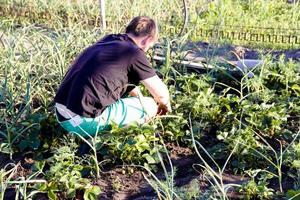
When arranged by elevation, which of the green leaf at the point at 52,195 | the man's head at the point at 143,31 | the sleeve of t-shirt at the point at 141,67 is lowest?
the green leaf at the point at 52,195

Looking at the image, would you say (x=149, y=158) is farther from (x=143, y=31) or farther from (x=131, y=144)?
(x=143, y=31)

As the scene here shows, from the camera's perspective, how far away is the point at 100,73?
3.79m

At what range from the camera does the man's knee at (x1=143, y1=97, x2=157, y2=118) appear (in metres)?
4.01

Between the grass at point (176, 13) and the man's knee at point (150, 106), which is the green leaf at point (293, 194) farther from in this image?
the grass at point (176, 13)

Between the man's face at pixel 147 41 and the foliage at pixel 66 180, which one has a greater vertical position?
the man's face at pixel 147 41

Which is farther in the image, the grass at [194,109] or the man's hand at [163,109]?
the man's hand at [163,109]

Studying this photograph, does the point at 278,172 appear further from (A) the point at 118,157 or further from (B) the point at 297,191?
(A) the point at 118,157

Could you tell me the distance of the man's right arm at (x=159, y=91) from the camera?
3.89m

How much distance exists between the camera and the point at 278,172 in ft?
10.9

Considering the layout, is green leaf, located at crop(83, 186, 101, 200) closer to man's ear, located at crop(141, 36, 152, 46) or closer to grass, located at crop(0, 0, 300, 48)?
man's ear, located at crop(141, 36, 152, 46)

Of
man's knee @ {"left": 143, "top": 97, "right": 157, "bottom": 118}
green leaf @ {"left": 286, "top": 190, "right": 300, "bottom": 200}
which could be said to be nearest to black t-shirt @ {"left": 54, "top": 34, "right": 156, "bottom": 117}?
man's knee @ {"left": 143, "top": 97, "right": 157, "bottom": 118}

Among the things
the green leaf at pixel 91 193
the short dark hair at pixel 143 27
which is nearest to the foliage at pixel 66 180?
the green leaf at pixel 91 193

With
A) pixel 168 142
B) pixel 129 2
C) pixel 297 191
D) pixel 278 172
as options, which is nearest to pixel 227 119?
pixel 168 142

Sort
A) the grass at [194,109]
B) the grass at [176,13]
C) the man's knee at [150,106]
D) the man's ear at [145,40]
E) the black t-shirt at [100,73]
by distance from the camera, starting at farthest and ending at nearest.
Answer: the grass at [176,13], the man's knee at [150,106], the man's ear at [145,40], the black t-shirt at [100,73], the grass at [194,109]
